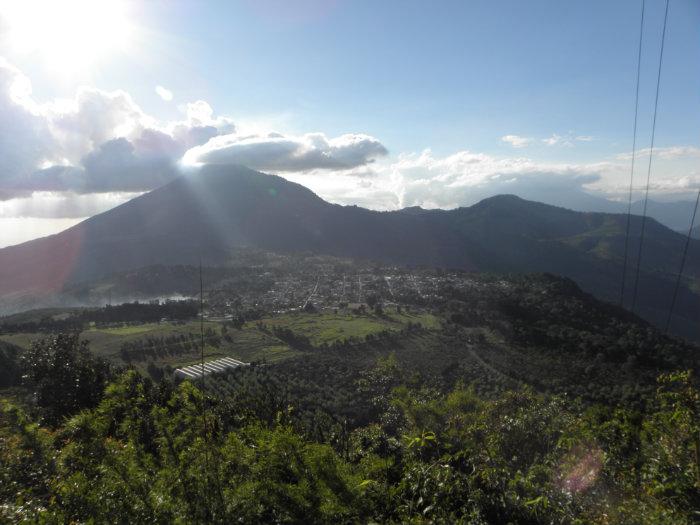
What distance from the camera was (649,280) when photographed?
123 metres

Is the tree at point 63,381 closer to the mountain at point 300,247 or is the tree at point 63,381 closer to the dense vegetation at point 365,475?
the dense vegetation at point 365,475

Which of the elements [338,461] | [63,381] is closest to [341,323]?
[63,381]

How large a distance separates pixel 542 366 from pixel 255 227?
525 ft

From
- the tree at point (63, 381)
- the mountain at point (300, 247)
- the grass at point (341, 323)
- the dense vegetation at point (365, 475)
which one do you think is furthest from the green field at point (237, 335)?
the mountain at point (300, 247)

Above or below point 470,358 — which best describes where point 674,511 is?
above

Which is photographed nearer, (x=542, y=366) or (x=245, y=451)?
(x=245, y=451)

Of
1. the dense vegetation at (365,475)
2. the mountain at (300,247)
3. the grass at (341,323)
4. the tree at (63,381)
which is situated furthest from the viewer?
the mountain at (300,247)

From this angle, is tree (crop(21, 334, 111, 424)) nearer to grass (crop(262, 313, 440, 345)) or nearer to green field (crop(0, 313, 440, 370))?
green field (crop(0, 313, 440, 370))

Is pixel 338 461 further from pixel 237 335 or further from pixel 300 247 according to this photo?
pixel 300 247

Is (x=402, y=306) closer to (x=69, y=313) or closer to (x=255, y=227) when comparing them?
(x=69, y=313)

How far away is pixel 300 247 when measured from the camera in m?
172

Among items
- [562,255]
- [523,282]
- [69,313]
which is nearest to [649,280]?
[562,255]

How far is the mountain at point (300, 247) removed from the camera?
12850 cm

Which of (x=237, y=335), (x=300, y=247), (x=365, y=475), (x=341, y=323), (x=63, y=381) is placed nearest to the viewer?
(x=365, y=475)
